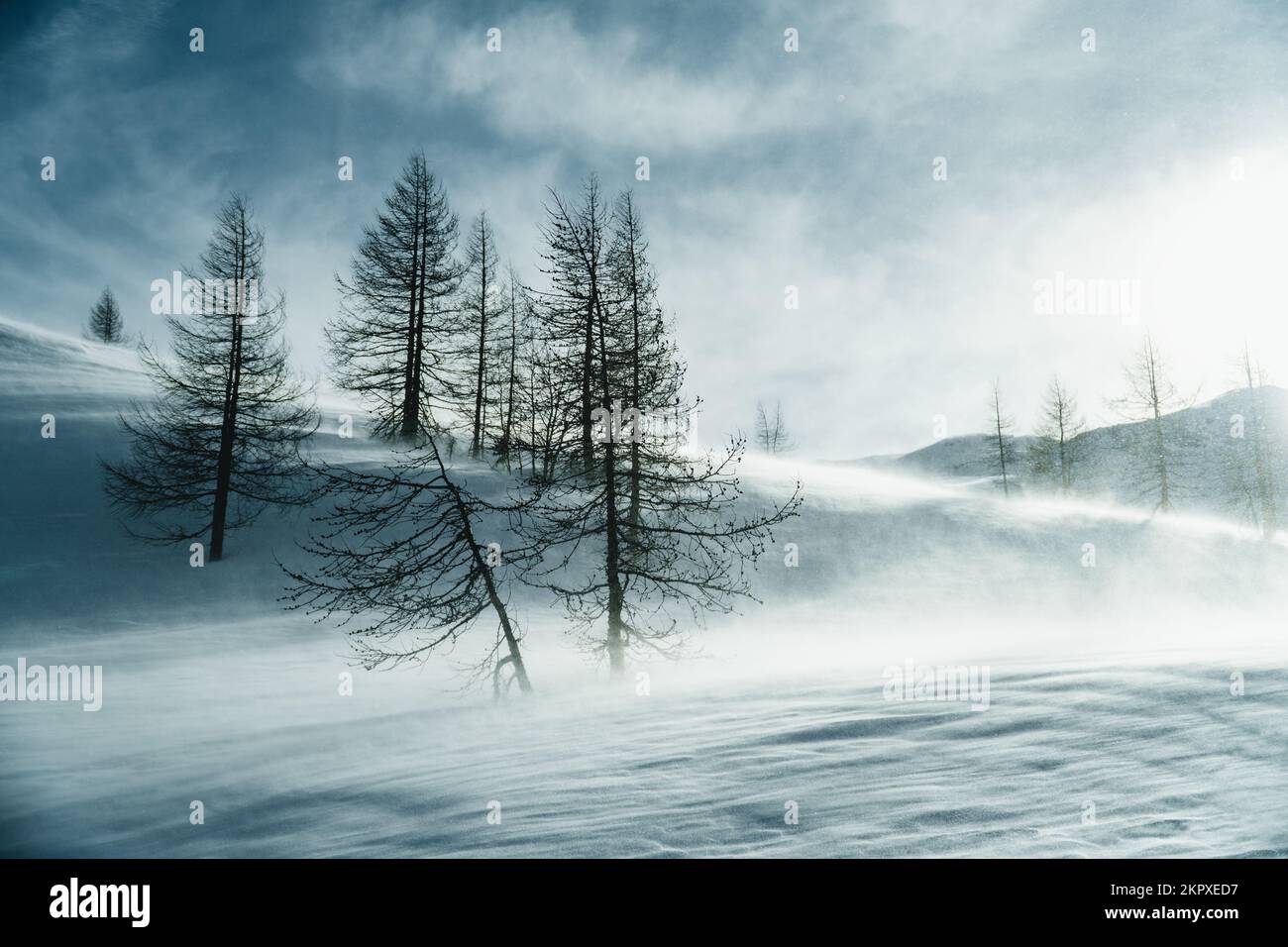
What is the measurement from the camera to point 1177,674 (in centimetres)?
641

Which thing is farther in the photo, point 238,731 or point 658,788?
point 238,731

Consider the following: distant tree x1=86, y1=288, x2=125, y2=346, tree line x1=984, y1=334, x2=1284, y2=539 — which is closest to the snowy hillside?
tree line x1=984, y1=334, x2=1284, y2=539

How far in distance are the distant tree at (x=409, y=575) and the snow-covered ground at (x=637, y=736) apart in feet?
3.14

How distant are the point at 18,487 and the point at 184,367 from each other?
7170 mm

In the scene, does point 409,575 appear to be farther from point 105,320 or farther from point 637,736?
point 105,320

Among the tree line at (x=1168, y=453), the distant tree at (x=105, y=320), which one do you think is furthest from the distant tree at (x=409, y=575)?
the distant tree at (x=105, y=320)

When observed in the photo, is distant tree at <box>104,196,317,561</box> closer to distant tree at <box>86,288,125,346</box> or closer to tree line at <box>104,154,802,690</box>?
tree line at <box>104,154,802,690</box>

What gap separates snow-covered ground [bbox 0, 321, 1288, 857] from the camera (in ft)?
12.9

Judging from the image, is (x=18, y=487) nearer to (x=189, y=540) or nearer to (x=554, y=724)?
(x=189, y=540)

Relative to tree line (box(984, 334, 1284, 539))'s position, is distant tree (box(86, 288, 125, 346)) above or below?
above

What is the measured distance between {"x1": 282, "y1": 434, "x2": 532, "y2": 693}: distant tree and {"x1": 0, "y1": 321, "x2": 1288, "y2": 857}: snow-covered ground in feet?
3.14

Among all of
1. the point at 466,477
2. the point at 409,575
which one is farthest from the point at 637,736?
the point at 466,477

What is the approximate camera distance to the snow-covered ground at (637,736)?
393cm
